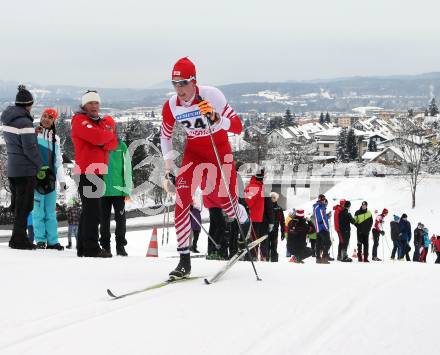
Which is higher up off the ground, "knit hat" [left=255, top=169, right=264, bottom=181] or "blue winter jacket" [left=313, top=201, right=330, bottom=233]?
"knit hat" [left=255, top=169, right=264, bottom=181]

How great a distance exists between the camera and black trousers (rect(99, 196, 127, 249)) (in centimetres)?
792

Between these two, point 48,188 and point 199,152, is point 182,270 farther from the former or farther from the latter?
point 48,188

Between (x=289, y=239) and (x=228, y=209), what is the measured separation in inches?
309

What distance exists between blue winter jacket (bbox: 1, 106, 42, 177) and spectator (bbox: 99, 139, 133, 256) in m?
1.04

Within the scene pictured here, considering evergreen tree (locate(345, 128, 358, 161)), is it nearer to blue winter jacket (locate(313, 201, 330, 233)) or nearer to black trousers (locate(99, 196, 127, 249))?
blue winter jacket (locate(313, 201, 330, 233))

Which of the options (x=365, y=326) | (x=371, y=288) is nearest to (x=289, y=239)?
(x=371, y=288)

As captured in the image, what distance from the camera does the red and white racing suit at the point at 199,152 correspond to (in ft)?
17.9

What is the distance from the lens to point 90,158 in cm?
694

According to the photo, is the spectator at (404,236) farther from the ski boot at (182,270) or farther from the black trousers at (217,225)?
the ski boot at (182,270)

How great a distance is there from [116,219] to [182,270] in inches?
121

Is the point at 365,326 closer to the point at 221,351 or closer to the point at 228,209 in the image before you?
the point at 221,351

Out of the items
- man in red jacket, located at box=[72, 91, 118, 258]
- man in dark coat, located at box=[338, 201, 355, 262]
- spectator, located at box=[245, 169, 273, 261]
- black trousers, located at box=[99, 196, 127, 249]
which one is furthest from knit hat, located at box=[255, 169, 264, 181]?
man in dark coat, located at box=[338, 201, 355, 262]

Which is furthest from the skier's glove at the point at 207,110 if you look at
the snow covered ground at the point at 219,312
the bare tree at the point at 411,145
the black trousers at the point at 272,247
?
the bare tree at the point at 411,145

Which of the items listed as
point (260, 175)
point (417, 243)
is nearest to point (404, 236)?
point (417, 243)
